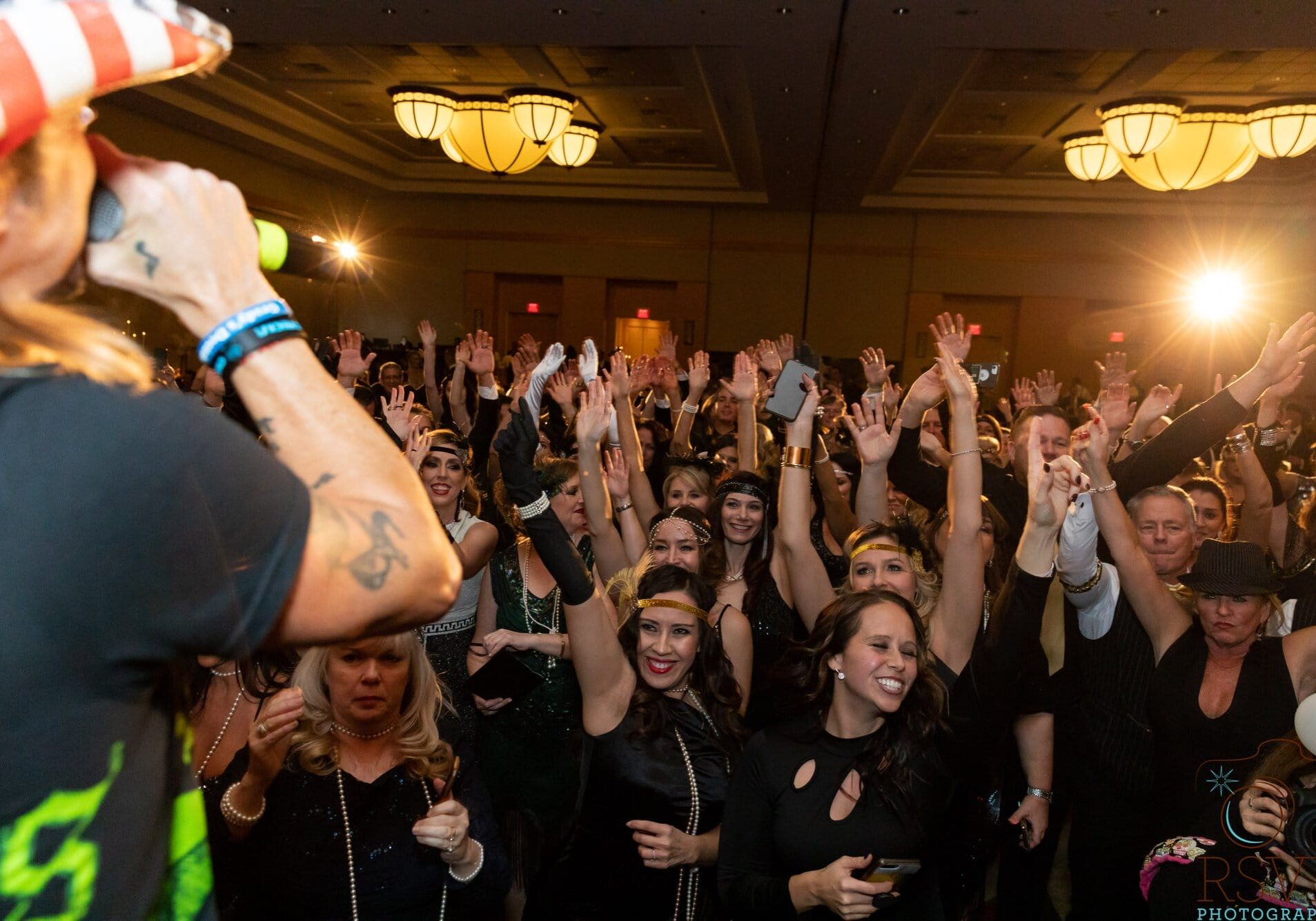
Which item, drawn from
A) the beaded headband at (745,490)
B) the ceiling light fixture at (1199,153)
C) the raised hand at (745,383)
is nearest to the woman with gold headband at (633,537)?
the beaded headband at (745,490)

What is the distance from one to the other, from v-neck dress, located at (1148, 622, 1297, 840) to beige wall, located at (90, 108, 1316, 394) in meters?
12.7

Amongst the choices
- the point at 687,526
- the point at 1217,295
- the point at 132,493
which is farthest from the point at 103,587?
the point at 1217,295

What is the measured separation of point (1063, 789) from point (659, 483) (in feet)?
10.9

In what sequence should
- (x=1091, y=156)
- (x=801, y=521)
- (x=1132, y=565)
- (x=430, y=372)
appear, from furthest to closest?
(x=1091, y=156) < (x=430, y=372) < (x=801, y=521) < (x=1132, y=565)

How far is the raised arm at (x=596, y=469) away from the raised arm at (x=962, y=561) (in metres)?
→ 1.13

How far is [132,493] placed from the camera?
652mm

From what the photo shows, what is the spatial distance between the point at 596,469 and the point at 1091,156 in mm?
7873

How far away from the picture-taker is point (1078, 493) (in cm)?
261

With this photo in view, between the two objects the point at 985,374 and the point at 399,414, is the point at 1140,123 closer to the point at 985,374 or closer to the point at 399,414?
the point at 985,374

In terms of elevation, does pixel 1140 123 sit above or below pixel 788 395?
above

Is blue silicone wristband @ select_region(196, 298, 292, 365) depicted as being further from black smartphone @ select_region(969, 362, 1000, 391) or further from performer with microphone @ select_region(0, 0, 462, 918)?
black smartphone @ select_region(969, 362, 1000, 391)

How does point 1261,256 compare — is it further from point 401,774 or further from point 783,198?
point 401,774

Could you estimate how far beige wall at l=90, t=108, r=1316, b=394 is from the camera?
14422 millimetres

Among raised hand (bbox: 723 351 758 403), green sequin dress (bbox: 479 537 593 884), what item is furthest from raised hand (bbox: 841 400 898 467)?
green sequin dress (bbox: 479 537 593 884)
